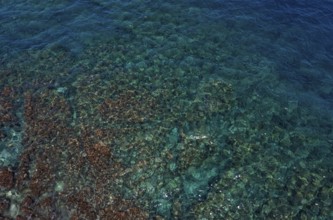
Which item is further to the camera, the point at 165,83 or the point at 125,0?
the point at 125,0

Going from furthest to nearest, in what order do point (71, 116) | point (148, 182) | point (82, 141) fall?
point (71, 116), point (82, 141), point (148, 182)

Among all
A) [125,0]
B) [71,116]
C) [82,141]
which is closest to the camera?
[82,141]

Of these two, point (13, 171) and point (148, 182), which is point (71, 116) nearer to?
point (13, 171)

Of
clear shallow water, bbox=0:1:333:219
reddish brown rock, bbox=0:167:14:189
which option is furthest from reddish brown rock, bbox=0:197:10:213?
reddish brown rock, bbox=0:167:14:189

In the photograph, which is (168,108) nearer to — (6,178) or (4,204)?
(6,178)

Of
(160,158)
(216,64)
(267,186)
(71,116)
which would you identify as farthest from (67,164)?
(216,64)

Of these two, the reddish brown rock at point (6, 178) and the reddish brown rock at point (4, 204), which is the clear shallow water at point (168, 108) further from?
the reddish brown rock at point (6, 178)

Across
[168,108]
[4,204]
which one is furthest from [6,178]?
[168,108]
